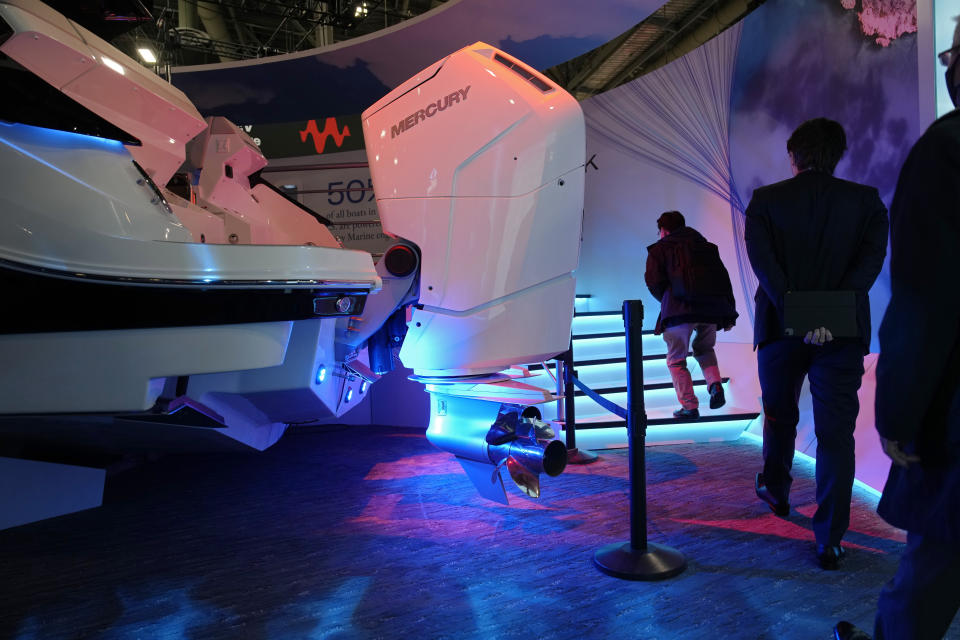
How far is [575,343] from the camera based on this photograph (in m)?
5.36

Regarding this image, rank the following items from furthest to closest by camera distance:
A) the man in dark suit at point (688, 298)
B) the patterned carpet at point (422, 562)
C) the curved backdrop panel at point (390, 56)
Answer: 1. the curved backdrop panel at point (390, 56)
2. the man in dark suit at point (688, 298)
3. the patterned carpet at point (422, 562)

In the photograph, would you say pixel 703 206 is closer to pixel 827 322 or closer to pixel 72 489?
pixel 827 322

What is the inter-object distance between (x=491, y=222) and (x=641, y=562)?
126cm

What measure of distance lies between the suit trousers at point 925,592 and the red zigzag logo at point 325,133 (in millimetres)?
6288

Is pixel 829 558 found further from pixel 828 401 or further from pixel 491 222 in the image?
pixel 491 222

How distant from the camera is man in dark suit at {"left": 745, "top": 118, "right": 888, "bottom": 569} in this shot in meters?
2.18

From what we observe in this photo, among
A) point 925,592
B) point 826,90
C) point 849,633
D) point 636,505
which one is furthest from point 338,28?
point 925,592

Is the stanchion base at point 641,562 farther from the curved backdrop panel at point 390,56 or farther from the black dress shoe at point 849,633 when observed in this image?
the curved backdrop panel at point 390,56

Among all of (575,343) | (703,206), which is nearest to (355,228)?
(575,343)

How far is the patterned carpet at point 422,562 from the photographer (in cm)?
182

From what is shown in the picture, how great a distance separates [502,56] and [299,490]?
7.71ft

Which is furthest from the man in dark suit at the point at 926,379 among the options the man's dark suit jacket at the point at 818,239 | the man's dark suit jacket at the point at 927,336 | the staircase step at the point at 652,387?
the staircase step at the point at 652,387

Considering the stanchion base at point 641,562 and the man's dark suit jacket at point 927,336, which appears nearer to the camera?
the man's dark suit jacket at point 927,336

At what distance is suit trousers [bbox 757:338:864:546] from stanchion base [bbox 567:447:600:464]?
4.80 feet
